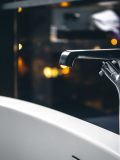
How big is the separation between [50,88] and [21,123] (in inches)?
52.4

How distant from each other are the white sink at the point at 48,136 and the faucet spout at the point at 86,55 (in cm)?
13

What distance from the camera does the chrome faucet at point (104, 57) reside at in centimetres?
57

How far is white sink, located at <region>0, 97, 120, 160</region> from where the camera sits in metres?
0.66

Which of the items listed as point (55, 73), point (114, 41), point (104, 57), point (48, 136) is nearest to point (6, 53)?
point (114, 41)

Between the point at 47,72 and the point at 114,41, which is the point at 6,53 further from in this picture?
the point at 47,72

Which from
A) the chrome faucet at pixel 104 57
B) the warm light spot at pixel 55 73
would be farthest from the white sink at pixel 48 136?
the warm light spot at pixel 55 73

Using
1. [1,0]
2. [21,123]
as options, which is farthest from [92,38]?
[21,123]

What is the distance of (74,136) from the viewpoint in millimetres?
703

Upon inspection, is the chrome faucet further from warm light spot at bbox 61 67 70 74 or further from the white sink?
warm light spot at bbox 61 67 70 74

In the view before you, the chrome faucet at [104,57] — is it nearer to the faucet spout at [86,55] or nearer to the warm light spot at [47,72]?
the faucet spout at [86,55]

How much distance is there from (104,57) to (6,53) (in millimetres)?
992

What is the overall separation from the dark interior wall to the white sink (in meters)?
0.64

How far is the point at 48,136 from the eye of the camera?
0.77 m

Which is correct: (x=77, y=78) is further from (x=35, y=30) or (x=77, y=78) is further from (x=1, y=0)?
(x=1, y=0)
